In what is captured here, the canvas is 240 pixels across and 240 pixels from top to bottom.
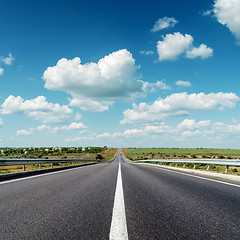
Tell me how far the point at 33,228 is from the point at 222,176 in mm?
9550

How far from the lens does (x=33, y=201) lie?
14.6ft

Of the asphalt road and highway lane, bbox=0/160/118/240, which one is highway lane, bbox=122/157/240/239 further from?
highway lane, bbox=0/160/118/240

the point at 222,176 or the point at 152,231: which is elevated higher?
the point at 152,231

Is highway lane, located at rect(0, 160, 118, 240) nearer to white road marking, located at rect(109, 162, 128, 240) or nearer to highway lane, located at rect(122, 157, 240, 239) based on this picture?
white road marking, located at rect(109, 162, 128, 240)

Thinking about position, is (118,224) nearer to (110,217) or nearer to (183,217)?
(110,217)

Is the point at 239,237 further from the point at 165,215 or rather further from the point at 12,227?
the point at 12,227

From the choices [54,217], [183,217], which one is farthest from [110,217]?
[183,217]

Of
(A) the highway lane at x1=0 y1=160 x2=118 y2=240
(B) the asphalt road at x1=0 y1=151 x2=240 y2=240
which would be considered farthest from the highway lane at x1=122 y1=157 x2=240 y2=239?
(A) the highway lane at x1=0 y1=160 x2=118 y2=240

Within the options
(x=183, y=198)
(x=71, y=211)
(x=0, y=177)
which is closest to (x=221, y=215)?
(x=183, y=198)

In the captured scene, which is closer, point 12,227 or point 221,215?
point 12,227

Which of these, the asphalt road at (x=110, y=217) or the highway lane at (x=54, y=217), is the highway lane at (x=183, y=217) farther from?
the highway lane at (x=54, y=217)

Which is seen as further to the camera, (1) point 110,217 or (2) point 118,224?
(1) point 110,217

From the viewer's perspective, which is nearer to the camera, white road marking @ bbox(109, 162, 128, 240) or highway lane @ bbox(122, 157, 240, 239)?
white road marking @ bbox(109, 162, 128, 240)

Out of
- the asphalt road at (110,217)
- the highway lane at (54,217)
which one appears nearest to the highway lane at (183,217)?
the asphalt road at (110,217)
